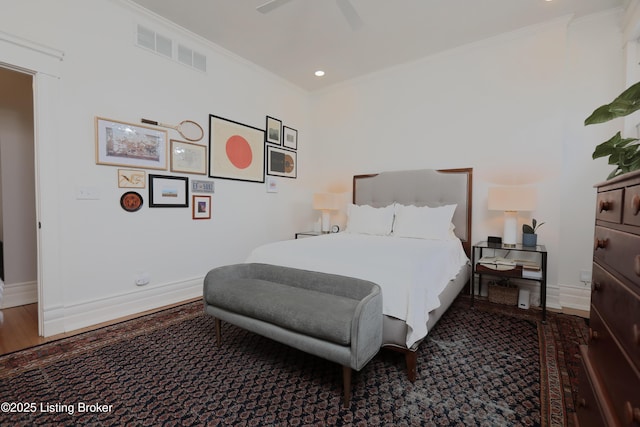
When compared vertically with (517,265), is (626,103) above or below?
above

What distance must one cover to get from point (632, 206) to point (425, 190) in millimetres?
2953

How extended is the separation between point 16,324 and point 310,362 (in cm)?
265

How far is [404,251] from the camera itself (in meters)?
2.47

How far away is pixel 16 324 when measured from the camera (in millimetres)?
2586

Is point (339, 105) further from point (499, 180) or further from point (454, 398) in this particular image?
point (454, 398)

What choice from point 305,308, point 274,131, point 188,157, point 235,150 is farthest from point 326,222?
point 305,308

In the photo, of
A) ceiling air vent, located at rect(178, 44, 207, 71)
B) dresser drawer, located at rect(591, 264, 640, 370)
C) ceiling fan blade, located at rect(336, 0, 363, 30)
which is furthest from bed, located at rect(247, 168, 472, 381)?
ceiling air vent, located at rect(178, 44, 207, 71)

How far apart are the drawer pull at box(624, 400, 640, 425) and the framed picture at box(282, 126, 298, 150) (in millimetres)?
4301

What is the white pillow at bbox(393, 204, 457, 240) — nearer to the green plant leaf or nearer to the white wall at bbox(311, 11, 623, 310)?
the white wall at bbox(311, 11, 623, 310)

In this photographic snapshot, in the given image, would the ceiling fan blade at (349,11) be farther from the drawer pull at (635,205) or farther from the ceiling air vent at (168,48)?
the drawer pull at (635,205)

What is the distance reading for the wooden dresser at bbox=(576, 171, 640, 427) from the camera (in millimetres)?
825

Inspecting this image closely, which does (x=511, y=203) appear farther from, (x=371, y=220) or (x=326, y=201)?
(x=326, y=201)

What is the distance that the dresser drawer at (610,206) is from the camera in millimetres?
1001

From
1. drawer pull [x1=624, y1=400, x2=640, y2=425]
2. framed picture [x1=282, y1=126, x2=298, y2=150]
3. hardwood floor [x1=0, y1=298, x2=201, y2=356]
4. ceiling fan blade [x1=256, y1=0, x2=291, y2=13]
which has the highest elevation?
ceiling fan blade [x1=256, y1=0, x2=291, y2=13]
